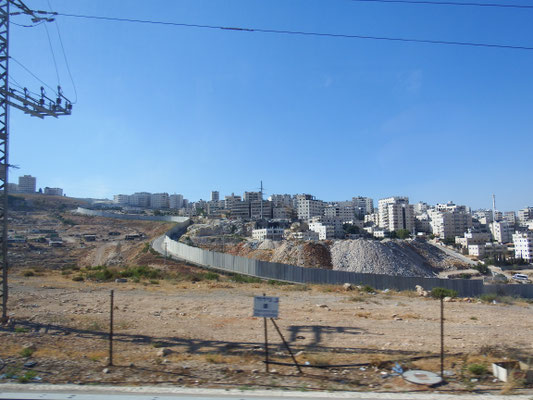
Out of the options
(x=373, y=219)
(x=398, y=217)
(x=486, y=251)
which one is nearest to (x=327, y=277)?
(x=486, y=251)

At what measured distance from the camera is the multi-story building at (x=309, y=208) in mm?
172375

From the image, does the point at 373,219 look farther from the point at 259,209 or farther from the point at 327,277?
the point at 327,277

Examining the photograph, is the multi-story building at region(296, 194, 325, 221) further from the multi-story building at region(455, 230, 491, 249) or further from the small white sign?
the small white sign

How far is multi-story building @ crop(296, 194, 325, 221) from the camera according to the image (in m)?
172

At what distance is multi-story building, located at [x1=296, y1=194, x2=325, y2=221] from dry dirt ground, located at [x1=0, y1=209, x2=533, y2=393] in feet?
505

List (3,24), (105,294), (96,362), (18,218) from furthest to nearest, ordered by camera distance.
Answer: (18,218), (105,294), (3,24), (96,362)

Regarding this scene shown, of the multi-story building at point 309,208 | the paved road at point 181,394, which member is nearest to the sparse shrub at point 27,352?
the paved road at point 181,394

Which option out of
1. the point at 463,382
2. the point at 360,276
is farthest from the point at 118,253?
the point at 463,382

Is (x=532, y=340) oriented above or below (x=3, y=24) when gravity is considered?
below

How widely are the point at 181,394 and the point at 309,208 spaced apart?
167m

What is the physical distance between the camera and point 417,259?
6106 centimetres

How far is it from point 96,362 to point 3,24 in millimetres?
10501

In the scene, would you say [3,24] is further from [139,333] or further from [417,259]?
[417,259]

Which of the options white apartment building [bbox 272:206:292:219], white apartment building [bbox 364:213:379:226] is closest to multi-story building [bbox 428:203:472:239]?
white apartment building [bbox 364:213:379:226]
